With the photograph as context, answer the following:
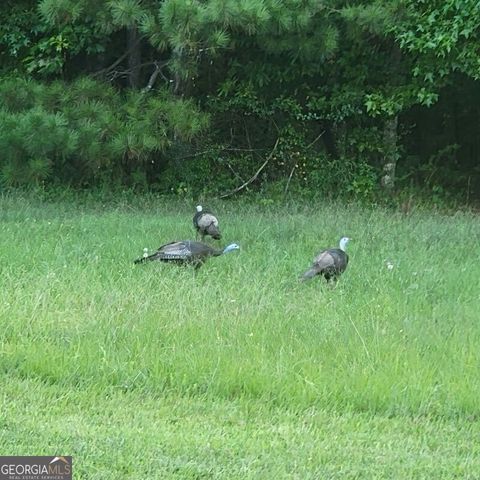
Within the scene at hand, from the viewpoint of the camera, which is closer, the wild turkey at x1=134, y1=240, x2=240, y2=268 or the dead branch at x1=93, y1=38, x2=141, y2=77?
the wild turkey at x1=134, y1=240, x2=240, y2=268

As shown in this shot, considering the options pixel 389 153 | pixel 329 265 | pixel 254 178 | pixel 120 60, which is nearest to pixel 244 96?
pixel 254 178

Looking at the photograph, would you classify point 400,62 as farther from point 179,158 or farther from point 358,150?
point 179,158

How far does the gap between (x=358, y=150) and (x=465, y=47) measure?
3474mm

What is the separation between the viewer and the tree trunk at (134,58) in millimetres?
14508

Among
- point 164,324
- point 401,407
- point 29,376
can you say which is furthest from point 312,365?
point 29,376

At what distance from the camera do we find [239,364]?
511cm

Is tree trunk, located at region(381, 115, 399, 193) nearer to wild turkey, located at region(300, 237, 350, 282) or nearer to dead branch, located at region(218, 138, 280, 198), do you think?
dead branch, located at region(218, 138, 280, 198)

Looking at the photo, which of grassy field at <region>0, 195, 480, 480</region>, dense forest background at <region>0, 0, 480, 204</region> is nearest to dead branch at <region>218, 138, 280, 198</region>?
dense forest background at <region>0, 0, 480, 204</region>

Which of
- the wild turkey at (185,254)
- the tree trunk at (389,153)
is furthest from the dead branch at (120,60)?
the wild turkey at (185,254)

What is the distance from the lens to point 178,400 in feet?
15.6

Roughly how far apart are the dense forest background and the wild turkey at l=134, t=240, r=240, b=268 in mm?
4322

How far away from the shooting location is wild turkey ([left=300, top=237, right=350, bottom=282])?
704 centimetres

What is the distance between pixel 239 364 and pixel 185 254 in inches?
92.5

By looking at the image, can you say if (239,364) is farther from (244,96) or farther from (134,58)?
(244,96)
